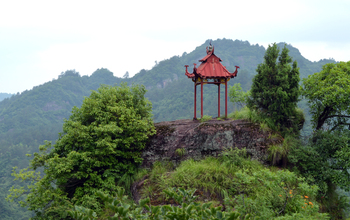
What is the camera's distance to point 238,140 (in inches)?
398

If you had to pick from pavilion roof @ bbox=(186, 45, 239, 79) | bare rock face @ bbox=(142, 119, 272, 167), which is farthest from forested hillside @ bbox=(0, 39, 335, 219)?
pavilion roof @ bbox=(186, 45, 239, 79)

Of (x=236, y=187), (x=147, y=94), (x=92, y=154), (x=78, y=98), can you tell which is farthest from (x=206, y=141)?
(x=78, y=98)

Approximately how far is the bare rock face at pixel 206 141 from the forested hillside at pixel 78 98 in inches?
1308

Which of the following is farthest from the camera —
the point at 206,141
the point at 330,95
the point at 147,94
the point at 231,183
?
the point at 147,94

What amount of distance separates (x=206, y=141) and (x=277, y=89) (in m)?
3.21

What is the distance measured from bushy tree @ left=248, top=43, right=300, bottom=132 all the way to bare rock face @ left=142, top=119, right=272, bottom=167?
856mm

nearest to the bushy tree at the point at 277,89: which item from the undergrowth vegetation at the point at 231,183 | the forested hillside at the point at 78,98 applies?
the undergrowth vegetation at the point at 231,183

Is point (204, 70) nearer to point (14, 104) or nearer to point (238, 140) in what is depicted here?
point (238, 140)

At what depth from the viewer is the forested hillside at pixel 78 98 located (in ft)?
182

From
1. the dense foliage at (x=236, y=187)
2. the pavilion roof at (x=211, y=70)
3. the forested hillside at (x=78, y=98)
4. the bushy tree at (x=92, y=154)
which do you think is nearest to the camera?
the dense foliage at (x=236, y=187)

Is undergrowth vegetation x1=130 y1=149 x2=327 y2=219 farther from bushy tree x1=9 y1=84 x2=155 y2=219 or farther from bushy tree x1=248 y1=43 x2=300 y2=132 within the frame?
bushy tree x1=248 y1=43 x2=300 y2=132

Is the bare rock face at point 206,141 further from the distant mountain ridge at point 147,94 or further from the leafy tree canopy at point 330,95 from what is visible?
the distant mountain ridge at point 147,94

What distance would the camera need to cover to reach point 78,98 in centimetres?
8625

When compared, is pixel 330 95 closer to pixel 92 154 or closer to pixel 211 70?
pixel 211 70
